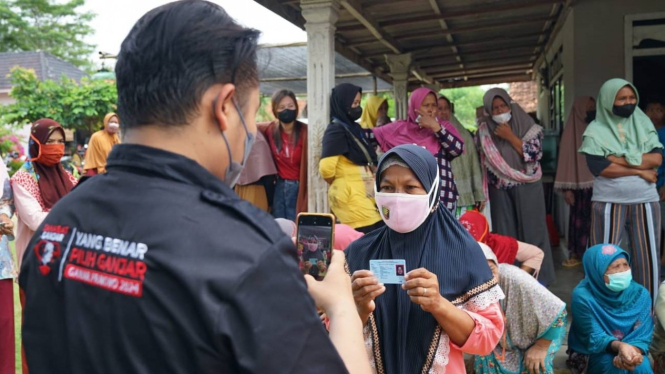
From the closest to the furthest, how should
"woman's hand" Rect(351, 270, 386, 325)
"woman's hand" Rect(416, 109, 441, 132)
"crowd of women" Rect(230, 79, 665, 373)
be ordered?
"woman's hand" Rect(351, 270, 386, 325) → "crowd of women" Rect(230, 79, 665, 373) → "woman's hand" Rect(416, 109, 441, 132)

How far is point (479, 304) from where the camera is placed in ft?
6.92

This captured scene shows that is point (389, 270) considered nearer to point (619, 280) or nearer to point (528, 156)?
point (619, 280)

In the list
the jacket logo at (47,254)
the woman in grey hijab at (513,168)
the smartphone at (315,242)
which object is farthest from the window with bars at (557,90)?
the jacket logo at (47,254)

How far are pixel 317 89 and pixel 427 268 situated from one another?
11.2ft

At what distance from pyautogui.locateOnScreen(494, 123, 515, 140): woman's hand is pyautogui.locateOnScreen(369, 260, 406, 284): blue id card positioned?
349 cm

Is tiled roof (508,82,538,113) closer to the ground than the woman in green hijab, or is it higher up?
higher up

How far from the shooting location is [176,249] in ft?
2.92

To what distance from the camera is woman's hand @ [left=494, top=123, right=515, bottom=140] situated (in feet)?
17.1

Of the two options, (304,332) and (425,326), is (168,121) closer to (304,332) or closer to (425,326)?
(304,332)

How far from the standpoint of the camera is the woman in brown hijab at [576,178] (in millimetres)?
5820

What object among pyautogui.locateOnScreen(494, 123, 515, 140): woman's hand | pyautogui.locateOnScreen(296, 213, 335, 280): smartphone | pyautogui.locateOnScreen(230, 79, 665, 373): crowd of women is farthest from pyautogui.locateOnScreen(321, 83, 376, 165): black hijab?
pyautogui.locateOnScreen(296, 213, 335, 280): smartphone

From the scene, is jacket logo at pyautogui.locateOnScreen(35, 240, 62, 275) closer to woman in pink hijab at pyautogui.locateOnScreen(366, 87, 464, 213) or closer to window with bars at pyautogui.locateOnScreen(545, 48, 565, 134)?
woman in pink hijab at pyautogui.locateOnScreen(366, 87, 464, 213)

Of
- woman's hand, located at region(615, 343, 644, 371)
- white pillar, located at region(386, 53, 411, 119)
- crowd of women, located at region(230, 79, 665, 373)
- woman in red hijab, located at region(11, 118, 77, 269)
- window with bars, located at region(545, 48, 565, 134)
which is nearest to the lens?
crowd of women, located at region(230, 79, 665, 373)

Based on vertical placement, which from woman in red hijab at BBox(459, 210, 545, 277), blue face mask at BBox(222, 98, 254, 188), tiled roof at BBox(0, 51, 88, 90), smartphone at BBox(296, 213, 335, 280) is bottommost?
woman in red hijab at BBox(459, 210, 545, 277)
